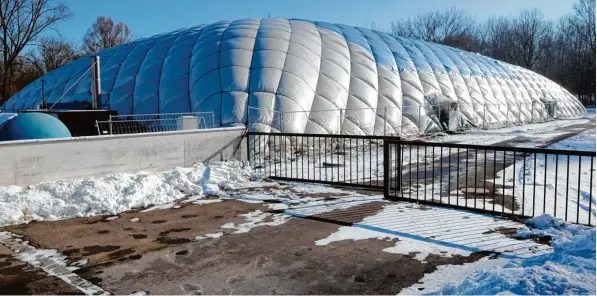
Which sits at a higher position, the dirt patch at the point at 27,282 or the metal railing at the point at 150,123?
the metal railing at the point at 150,123

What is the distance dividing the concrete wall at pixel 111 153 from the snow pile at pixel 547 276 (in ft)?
23.5

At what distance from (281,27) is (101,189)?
50.0 ft

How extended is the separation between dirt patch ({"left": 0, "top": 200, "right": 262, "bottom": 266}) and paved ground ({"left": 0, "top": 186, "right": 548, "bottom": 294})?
0.01 metres

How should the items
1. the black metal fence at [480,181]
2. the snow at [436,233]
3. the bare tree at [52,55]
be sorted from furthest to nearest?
the bare tree at [52,55] → the black metal fence at [480,181] → the snow at [436,233]

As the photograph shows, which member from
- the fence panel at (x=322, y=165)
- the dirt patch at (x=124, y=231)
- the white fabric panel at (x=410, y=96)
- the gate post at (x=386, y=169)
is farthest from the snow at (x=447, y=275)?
the white fabric panel at (x=410, y=96)

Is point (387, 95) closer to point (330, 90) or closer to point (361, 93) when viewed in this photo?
point (361, 93)

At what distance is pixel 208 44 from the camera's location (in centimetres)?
1912

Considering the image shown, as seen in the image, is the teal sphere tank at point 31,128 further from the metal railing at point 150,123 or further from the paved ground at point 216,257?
the paved ground at point 216,257

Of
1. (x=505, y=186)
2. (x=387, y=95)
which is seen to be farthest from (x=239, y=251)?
(x=387, y=95)

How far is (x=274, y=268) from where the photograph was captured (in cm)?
489

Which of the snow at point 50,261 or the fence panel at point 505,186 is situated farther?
the fence panel at point 505,186

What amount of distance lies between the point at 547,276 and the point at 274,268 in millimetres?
2551

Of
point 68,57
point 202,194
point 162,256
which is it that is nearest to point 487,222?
point 162,256

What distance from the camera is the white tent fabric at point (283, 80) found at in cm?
1653
